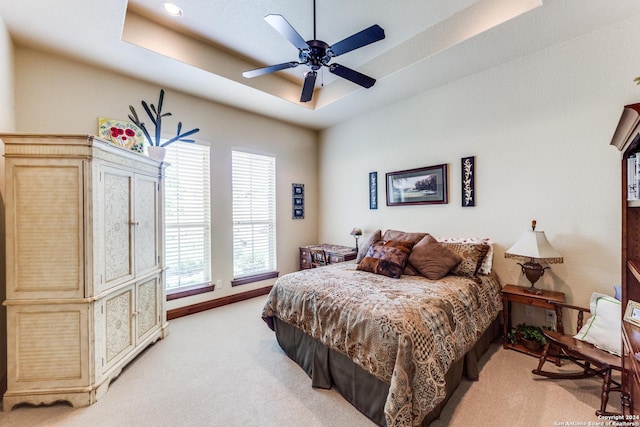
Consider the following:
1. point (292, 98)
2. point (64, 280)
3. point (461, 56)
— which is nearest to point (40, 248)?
point (64, 280)

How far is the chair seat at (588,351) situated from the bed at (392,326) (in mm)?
489

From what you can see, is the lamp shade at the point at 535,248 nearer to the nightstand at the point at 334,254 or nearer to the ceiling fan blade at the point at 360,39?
the nightstand at the point at 334,254

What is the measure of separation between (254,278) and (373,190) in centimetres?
243

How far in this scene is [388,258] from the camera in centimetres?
275

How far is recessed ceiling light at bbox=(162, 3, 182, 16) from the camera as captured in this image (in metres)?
2.39

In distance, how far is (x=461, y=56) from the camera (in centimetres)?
270

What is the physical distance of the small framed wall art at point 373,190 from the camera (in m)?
4.15

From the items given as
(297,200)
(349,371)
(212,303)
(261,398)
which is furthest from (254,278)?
(349,371)

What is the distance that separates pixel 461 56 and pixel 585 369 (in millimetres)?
3038

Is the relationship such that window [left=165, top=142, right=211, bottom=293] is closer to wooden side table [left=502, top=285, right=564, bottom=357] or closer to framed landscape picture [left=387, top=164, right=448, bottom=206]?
framed landscape picture [left=387, top=164, right=448, bottom=206]

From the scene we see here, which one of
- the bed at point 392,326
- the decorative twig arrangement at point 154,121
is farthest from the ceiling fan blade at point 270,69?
the bed at point 392,326

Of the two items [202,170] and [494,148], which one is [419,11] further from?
[202,170]

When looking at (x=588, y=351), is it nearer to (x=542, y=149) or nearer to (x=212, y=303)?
(x=542, y=149)

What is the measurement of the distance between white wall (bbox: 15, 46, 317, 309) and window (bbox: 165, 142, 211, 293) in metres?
0.12
